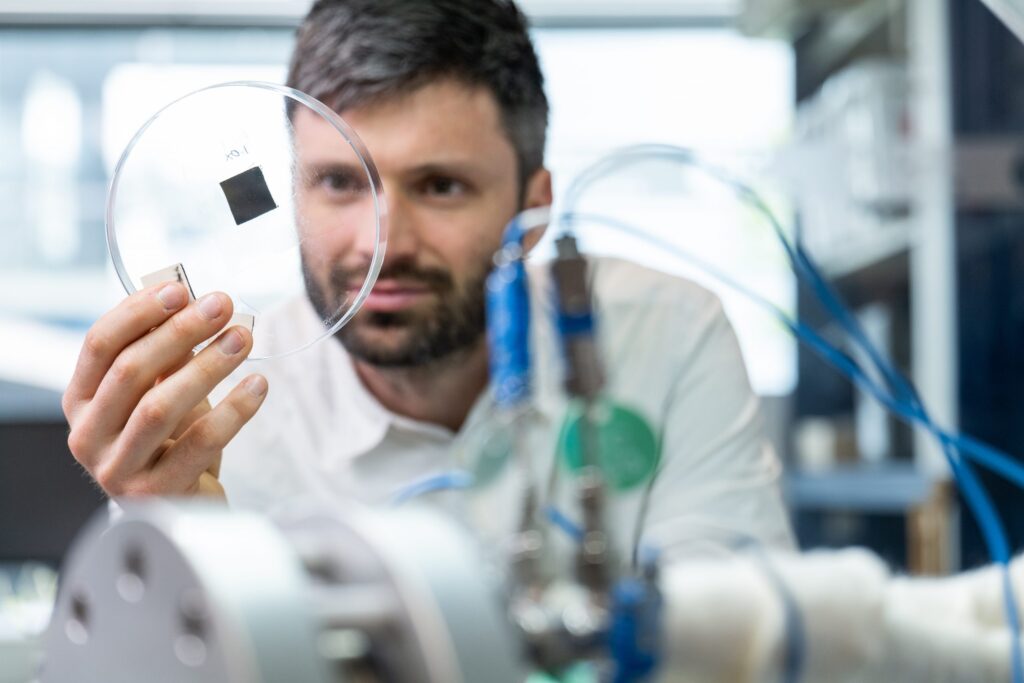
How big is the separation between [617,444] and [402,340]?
31.3 inches

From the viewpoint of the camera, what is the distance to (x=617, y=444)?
0.51 meters

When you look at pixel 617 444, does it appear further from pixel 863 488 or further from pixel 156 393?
pixel 863 488

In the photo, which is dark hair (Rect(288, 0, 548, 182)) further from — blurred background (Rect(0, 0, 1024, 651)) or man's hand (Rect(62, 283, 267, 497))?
blurred background (Rect(0, 0, 1024, 651))

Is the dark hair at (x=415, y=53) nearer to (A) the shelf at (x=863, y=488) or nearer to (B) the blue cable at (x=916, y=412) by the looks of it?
(B) the blue cable at (x=916, y=412)

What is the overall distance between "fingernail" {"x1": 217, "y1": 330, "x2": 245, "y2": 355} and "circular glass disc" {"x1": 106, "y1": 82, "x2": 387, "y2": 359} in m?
0.04

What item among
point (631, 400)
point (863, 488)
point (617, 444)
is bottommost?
point (863, 488)

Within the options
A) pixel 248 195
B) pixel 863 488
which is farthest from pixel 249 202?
pixel 863 488

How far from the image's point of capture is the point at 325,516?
423mm

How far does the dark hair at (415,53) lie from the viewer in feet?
Result: 4.03

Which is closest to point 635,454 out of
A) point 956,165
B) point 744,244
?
point 956,165

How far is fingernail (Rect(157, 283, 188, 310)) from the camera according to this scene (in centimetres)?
92

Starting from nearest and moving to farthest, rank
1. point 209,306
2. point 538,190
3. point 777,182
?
point 209,306, point 538,190, point 777,182

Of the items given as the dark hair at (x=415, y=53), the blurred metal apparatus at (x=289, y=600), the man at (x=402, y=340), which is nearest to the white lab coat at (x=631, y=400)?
the man at (x=402, y=340)

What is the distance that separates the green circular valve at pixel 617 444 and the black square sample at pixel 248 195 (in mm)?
521
